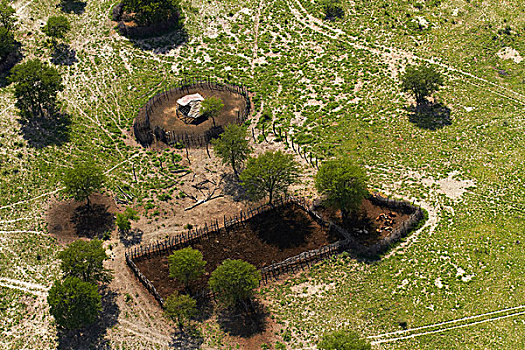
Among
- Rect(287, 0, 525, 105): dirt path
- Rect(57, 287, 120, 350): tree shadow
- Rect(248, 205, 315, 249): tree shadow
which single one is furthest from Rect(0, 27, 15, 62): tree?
Rect(248, 205, 315, 249): tree shadow

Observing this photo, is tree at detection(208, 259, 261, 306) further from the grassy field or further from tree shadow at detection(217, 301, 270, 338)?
the grassy field

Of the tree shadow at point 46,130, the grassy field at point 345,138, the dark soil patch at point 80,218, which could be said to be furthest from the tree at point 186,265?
the tree shadow at point 46,130

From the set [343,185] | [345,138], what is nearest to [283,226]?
[343,185]

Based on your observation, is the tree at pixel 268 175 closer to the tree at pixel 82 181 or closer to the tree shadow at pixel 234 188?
the tree shadow at pixel 234 188

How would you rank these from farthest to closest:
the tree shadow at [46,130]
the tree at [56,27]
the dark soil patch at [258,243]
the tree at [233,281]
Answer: the tree at [56,27] → the tree shadow at [46,130] → the dark soil patch at [258,243] → the tree at [233,281]

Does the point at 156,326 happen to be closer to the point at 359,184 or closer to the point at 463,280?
the point at 359,184
